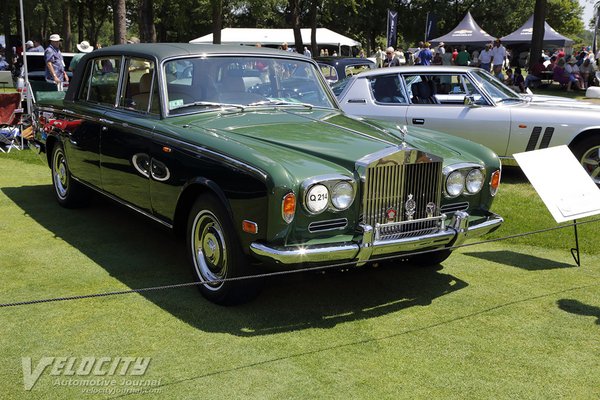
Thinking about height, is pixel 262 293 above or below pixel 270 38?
below

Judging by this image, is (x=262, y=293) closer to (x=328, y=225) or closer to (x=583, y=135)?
(x=328, y=225)

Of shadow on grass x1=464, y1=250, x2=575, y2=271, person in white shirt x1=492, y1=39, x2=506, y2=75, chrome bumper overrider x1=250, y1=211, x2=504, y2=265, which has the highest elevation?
person in white shirt x1=492, y1=39, x2=506, y2=75

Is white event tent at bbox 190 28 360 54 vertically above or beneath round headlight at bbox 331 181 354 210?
above

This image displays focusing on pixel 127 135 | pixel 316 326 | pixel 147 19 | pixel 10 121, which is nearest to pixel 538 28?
pixel 147 19

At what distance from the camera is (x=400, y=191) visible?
4.32 m

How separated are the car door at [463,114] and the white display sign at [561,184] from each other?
2886mm

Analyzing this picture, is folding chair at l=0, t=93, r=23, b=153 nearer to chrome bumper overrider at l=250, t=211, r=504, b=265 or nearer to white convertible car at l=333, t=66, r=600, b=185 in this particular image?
white convertible car at l=333, t=66, r=600, b=185

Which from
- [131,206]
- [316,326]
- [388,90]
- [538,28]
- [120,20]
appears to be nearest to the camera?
[316,326]

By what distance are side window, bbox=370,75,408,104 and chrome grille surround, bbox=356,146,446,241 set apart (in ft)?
15.5

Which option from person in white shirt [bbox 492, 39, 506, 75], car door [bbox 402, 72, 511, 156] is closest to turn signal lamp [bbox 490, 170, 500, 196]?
car door [bbox 402, 72, 511, 156]

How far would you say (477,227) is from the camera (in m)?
4.61

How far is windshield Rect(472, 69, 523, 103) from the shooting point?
344 inches

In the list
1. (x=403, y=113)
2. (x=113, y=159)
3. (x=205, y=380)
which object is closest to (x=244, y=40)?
(x=403, y=113)

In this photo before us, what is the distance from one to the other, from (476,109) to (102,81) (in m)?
4.90
